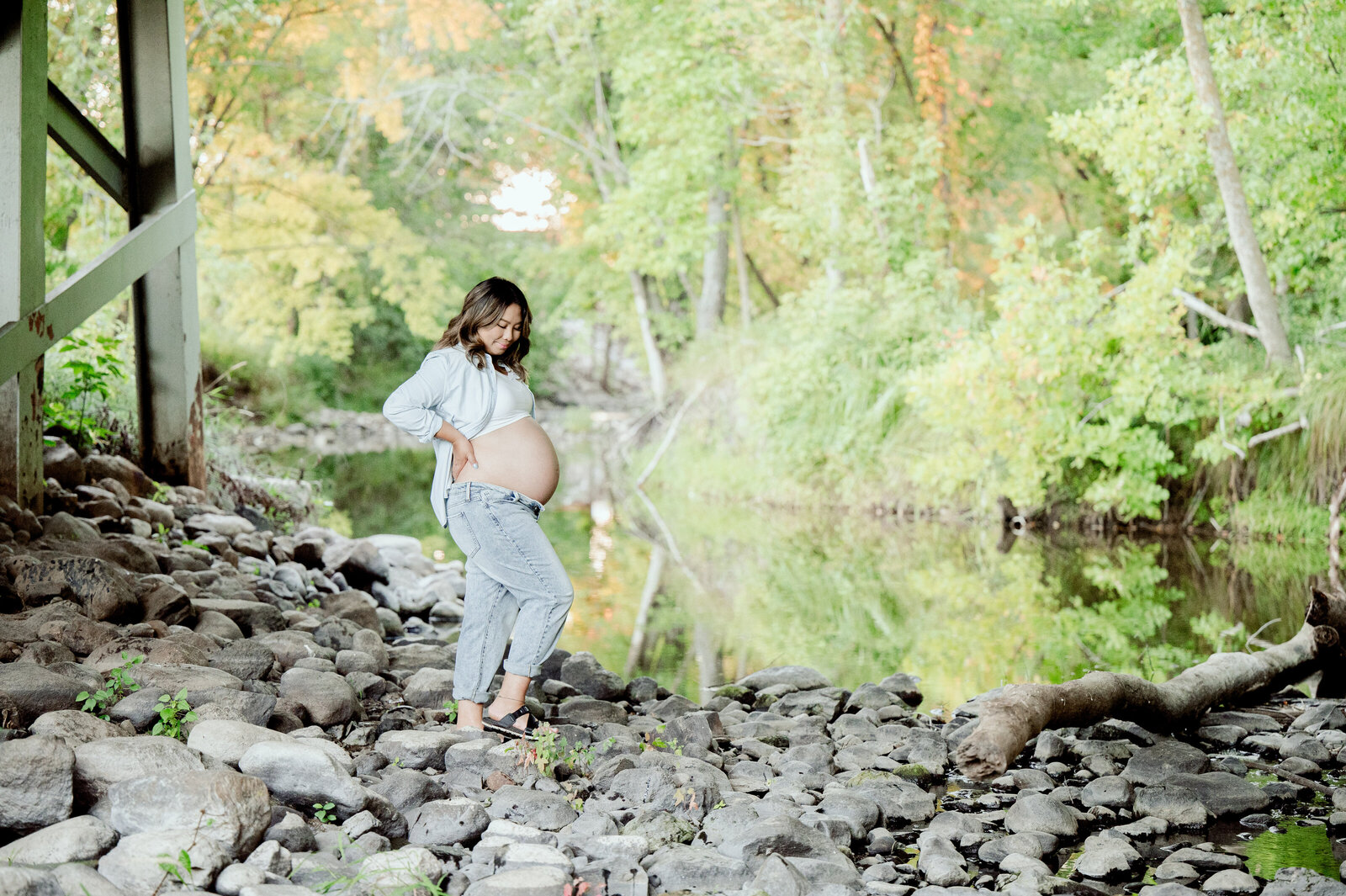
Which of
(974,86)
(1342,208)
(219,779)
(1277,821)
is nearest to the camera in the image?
(219,779)

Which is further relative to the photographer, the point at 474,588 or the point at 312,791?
the point at 474,588

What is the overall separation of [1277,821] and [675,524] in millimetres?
10235

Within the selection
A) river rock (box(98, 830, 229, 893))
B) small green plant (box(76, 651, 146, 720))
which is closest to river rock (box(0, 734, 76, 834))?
river rock (box(98, 830, 229, 893))

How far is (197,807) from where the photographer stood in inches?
121

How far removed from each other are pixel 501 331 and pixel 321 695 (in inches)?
60.4

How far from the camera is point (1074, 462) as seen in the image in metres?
11.7

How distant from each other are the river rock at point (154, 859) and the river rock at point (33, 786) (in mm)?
245

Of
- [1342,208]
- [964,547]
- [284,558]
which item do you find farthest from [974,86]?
[284,558]

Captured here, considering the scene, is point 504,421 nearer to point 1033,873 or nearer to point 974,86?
point 1033,873

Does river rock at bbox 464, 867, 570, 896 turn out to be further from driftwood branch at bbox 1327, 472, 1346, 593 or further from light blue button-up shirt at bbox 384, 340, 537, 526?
driftwood branch at bbox 1327, 472, 1346, 593

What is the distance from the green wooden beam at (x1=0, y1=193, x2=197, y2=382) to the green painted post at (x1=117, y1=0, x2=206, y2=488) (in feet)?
0.45

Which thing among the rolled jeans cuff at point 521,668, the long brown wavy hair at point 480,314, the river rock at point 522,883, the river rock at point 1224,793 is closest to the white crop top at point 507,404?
the long brown wavy hair at point 480,314

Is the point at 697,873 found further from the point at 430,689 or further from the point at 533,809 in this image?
the point at 430,689

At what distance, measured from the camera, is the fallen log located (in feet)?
14.5
